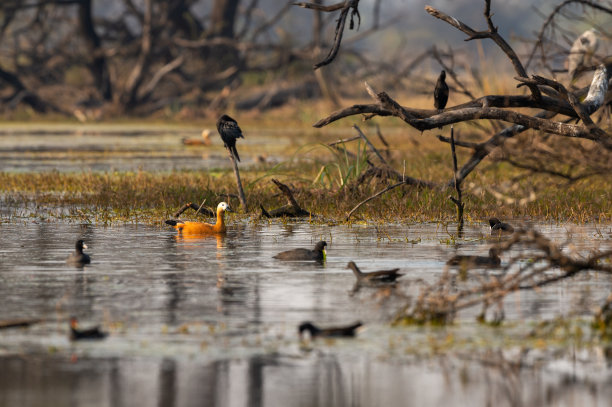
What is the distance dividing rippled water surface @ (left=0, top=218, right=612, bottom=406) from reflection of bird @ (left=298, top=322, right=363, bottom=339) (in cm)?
7

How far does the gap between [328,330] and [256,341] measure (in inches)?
18.6

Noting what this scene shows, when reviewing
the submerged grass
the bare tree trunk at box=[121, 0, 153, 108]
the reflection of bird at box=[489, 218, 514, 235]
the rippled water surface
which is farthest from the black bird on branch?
the bare tree trunk at box=[121, 0, 153, 108]

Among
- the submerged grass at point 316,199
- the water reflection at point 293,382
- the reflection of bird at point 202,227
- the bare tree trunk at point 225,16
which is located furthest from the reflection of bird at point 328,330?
the bare tree trunk at point 225,16

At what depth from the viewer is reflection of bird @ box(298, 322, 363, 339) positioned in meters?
8.29

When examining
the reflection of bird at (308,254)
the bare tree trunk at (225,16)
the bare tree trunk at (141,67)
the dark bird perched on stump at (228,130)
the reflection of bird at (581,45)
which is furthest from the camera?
the bare tree trunk at (225,16)

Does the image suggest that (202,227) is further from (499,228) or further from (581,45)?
(581,45)

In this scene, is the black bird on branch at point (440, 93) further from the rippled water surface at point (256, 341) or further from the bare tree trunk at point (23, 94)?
the bare tree trunk at point (23, 94)

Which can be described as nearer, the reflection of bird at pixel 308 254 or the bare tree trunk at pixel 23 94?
the reflection of bird at pixel 308 254

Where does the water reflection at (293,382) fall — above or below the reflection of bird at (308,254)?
below

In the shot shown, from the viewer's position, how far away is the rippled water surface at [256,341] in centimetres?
703

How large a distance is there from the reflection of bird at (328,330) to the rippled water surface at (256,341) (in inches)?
2.9

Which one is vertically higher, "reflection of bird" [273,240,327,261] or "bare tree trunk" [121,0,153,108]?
"bare tree trunk" [121,0,153,108]

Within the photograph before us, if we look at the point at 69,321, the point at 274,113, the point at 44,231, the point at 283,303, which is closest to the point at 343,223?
the point at 44,231

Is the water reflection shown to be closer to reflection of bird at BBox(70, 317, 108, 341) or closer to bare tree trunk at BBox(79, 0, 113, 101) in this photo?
reflection of bird at BBox(70, 317, 108, 341)
